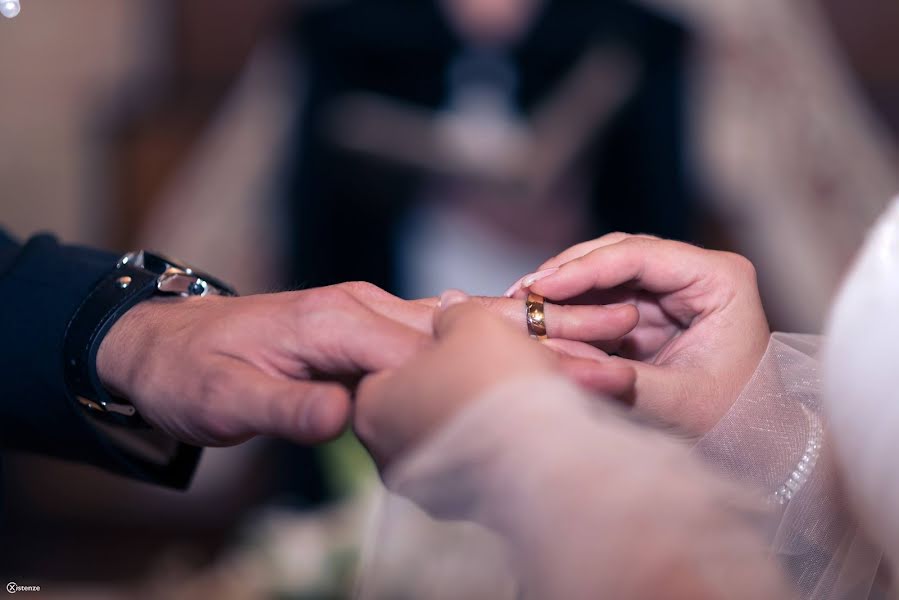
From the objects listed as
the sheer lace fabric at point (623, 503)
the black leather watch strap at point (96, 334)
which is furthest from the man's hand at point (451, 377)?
the black leather watch strap at point (96, 334)

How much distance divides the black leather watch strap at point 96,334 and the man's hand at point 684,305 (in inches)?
17.0

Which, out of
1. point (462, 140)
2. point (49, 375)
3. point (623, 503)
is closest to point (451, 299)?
point (623, 503)

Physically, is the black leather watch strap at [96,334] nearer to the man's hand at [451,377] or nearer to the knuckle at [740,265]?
the man's hand at [451,377]

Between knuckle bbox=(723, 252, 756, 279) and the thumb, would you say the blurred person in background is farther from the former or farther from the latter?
the thumb

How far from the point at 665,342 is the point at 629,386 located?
10.5 inches

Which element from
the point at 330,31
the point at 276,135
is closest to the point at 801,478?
the point at 330,31

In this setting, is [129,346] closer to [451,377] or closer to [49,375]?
[49,375]

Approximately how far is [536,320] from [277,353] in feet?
0.89

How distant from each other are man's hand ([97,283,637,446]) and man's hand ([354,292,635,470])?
0.02m

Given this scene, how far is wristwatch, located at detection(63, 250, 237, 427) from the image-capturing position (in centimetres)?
92

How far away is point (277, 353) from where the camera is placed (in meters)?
0.77

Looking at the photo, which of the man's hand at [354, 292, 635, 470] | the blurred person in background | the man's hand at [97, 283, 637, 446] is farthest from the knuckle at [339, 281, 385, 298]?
the blurred person in background

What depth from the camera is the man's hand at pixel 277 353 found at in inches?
27.9

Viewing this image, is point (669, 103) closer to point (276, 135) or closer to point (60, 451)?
point (276, 135)
